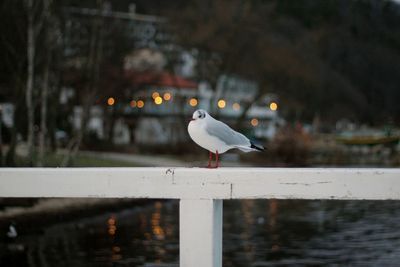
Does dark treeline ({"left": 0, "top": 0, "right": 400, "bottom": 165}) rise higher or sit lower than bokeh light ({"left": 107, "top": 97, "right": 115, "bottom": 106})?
higher

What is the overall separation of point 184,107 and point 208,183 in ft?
206

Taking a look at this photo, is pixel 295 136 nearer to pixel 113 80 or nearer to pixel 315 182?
pixel 113 80

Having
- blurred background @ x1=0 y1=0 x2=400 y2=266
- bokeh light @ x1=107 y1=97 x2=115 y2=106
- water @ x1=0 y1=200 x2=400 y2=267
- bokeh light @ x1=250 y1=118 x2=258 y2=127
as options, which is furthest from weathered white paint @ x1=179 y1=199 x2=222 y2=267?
bokeh light @ x1=250 y1=118 x2=258 y2=127

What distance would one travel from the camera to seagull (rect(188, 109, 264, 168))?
21.4 feet

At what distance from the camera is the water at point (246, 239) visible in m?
15.7

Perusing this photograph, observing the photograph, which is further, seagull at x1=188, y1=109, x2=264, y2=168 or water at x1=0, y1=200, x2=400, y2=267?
water at x1=0, y1=200, x2=400, y2=267

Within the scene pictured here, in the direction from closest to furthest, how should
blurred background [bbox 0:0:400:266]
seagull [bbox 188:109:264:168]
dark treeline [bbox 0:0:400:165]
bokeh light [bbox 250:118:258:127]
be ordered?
seagull [bbox 188:109:264:168] → blurred background [bbox 0:0:400:266] → dark treeline [bbox 0:0:400:165] → bokeh light [bbox 250:118:258:127]

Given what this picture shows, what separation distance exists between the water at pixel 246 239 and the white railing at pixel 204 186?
30.6ft

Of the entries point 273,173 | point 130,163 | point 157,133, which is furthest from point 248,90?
point 273,173

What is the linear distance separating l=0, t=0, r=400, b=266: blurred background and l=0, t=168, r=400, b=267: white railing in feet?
30.9

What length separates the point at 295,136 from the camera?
154 feet

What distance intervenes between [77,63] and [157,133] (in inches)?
812

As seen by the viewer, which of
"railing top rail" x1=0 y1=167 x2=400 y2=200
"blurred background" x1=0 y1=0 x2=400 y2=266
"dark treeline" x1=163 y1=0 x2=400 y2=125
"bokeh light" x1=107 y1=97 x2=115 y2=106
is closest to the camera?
"railing top rail" x1=0 y1=167 x2=400 y2=200

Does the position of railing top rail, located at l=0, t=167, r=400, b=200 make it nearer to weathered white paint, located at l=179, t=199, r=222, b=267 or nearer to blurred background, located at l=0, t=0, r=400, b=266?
weathered white paint, located at l=179, t=199, r=222, b=267
